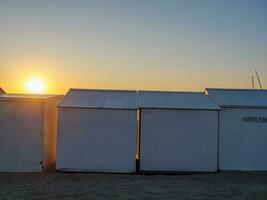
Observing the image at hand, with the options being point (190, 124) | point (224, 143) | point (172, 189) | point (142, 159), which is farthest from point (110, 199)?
point (224, 143)

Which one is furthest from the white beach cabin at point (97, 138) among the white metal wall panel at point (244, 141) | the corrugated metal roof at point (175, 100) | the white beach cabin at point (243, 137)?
the white metal wall panel at point (244, 141)

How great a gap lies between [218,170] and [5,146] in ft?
24.4

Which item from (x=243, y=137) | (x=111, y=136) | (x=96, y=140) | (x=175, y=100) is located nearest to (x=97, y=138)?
(x=96, y=140)

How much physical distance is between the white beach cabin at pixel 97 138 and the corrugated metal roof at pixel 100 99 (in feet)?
0.65

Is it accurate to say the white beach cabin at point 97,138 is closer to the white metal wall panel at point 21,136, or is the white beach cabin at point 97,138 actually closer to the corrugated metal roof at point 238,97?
the white metal wall panel at point 21,136

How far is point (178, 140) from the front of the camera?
14852 mm

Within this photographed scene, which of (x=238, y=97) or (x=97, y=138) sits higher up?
(x=238, y=97)

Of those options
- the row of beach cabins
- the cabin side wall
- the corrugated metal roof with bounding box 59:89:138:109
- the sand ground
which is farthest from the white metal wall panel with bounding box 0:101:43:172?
the corrugated metal roof with bounding box 59:89:138:109

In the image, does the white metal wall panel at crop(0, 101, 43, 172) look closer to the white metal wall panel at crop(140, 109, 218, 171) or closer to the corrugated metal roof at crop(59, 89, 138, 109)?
the corrugated metal roof at crop(59, 89, 138, 109)

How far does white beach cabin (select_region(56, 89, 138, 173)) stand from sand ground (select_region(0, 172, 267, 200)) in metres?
0.47

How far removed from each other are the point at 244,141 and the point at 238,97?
203 centimetres

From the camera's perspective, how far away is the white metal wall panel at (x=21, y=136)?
14.6 metres

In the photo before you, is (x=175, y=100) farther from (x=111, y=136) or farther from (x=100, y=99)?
(x=111, y=136)

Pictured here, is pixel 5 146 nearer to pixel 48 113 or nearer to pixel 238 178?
pixel 48 113
